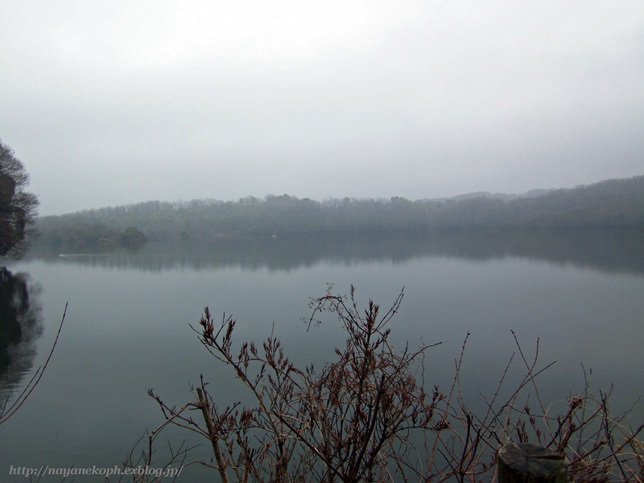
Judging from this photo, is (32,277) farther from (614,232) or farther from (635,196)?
(635,196)

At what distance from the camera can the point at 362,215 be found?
236 feet

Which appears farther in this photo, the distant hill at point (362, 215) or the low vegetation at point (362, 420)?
the distant hill at point (362, 215)

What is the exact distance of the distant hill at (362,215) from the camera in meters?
56.9

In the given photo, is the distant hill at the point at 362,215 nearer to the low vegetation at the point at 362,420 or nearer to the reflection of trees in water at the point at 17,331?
the reflection of trees in water at the point at 17,331

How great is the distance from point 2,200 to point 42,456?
19430 millimetres

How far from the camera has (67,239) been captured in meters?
52.2

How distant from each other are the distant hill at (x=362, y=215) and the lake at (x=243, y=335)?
39377 mm

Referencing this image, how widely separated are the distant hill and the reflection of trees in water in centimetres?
4074

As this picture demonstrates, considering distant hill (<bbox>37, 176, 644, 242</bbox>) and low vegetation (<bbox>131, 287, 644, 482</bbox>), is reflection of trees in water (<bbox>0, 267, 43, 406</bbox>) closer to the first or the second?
low vegetation (<bbox>131, 287, 644, 482</bbox>)

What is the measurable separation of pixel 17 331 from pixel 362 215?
63083 mm

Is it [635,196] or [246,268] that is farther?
[635,196]

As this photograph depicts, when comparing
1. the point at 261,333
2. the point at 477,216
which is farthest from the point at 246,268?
the point at 477,216

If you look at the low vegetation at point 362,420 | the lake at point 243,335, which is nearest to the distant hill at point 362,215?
the lake at point 243,335

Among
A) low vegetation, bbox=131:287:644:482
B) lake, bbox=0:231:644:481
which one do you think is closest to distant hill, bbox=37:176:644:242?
lake, bbox=0:231:644:481
